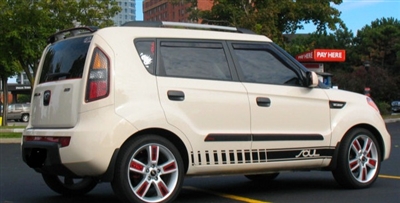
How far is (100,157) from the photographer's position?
17.8 feet

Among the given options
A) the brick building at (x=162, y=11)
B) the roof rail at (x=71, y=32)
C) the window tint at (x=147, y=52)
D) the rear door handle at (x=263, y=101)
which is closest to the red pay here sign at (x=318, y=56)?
the rear door handle at (x=263, y=101)

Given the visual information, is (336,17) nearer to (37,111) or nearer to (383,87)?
(383,87)

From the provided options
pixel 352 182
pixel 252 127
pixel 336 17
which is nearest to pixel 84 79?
pixel 252 127

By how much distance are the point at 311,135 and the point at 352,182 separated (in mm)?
808

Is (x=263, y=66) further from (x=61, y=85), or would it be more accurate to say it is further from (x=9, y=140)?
(x=9, y=140)

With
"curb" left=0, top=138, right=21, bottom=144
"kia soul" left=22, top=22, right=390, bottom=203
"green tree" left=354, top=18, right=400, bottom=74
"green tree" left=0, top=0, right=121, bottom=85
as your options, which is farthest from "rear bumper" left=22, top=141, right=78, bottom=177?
"green tree" left=354, top=18, right=400, bottom=74

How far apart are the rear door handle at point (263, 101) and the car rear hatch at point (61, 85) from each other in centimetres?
185

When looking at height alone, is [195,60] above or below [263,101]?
above

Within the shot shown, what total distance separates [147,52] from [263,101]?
4.42 ft

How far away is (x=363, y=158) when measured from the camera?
7121 millimetres

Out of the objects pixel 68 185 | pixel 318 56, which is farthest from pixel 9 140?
pixel 318 56

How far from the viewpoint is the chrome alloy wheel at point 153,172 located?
564 cm

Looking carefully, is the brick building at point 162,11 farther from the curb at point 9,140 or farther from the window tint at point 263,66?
the window tint at point 263,66

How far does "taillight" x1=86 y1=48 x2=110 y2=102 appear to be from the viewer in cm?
562
